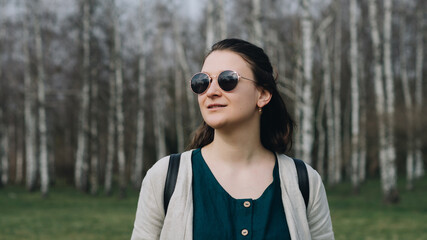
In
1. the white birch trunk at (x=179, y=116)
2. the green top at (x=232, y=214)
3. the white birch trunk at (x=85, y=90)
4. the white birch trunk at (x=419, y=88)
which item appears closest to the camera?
the green top at (x=232, y=214)

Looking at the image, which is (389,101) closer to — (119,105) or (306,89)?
(306,89)

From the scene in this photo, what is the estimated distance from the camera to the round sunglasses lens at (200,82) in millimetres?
2174

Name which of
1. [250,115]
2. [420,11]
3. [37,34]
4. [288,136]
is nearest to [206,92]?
[250,115]

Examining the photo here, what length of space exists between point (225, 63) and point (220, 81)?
0.32ft

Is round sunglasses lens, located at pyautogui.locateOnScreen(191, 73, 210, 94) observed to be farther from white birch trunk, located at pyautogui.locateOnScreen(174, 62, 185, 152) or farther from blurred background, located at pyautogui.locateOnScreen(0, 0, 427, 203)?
white birch trunk, located at pyautogui.locateOnScreen(174, 62, 185, 152)

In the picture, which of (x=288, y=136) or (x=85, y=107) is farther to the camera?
(x=85, y=107)

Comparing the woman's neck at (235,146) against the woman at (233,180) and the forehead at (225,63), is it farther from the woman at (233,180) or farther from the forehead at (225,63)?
the forehead at (225,63)

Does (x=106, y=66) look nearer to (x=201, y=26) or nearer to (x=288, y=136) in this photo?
(x=201, y=26)

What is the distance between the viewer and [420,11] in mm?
28562

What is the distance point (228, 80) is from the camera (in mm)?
2115

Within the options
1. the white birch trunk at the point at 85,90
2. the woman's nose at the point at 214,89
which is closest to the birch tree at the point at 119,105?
the white birch trunk at the point at 85,90

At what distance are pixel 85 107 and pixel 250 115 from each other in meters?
23.1

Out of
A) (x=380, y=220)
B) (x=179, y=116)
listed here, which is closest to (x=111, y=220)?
(x=380, y=220)

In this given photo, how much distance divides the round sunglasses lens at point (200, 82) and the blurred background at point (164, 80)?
12562 mm
